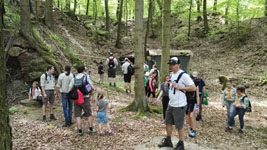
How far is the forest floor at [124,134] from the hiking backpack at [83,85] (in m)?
1.27

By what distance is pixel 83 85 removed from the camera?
5.65 m

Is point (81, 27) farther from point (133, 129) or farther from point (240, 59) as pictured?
point (133, 129)

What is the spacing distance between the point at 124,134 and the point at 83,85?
1.84m

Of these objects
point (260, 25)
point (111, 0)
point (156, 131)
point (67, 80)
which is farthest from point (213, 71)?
point (111, 0)

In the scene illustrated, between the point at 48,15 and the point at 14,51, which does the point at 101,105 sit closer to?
the point at 14,51

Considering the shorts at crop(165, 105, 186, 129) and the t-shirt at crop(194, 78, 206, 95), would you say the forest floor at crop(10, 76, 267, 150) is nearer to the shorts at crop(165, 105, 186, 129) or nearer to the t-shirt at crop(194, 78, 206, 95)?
the shorts at crop(165, 105, 186, 129)

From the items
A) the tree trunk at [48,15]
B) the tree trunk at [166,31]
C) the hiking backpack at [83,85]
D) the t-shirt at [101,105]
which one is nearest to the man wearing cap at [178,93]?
the t-shirt at [101,105]

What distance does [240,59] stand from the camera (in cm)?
1727

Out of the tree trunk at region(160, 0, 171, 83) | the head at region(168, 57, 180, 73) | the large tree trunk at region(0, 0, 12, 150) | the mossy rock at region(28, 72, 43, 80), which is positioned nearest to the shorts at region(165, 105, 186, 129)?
the head at region(168, 57, 180, 73)

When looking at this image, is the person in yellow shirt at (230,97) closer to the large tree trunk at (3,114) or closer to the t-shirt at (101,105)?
the t-shirt at (101,105)

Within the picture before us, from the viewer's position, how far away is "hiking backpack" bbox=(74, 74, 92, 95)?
221 inches

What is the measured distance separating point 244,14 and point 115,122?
17.7 meters

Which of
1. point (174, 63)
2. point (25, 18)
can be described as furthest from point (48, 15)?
point (174, 63)

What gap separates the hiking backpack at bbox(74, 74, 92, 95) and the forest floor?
1.27 metres
